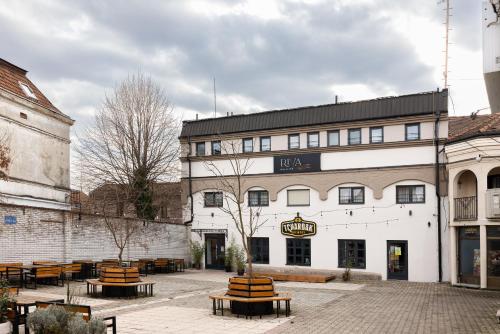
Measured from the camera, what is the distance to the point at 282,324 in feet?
39.2

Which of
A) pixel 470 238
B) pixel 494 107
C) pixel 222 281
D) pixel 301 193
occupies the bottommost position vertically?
pixel 222 281

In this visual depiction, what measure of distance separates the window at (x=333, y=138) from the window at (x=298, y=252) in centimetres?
509

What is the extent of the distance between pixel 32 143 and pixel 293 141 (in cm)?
1295

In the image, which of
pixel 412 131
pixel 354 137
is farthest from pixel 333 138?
pixel 412 131

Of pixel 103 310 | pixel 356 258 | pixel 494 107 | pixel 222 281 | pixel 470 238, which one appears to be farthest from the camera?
pixel 356 258

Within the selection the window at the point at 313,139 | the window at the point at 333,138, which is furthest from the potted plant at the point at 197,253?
the window at the point at 333,138

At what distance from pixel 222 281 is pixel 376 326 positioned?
449 inches

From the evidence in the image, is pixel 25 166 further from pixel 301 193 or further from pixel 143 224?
pixel 301 193

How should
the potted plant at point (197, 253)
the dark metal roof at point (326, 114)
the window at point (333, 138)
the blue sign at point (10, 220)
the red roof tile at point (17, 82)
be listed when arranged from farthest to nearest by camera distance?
the potted plant at point (197, 253) → the window at point (333, 138) → the dark metal roof at point (326, 114) → the red roof tile at point (17, 82) → the blue sign at point (10, 220)

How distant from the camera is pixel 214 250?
95.1 ft

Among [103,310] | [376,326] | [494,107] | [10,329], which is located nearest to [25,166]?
[103,310]

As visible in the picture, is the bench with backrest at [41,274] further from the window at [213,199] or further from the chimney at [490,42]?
the chimney at [490,42]

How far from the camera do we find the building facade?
23.0m

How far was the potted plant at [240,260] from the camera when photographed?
86.7 feet
